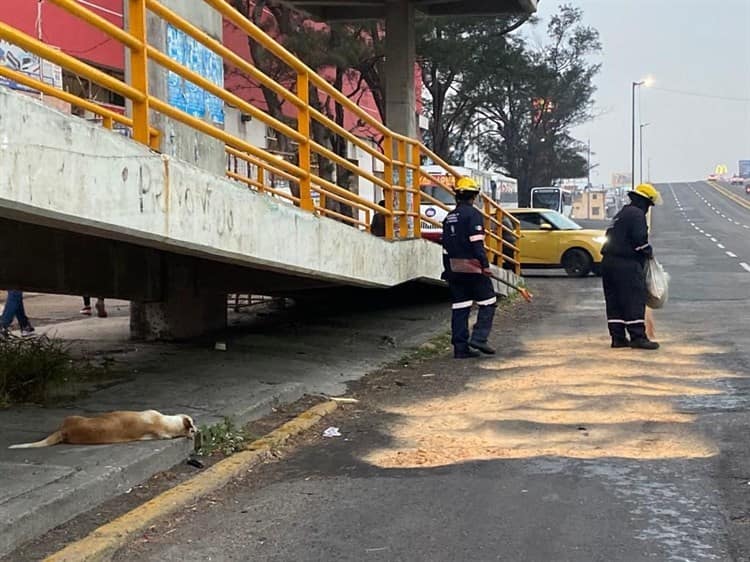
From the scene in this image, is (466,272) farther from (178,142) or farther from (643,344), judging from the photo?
(178,142)

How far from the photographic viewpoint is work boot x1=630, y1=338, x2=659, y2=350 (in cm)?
1019

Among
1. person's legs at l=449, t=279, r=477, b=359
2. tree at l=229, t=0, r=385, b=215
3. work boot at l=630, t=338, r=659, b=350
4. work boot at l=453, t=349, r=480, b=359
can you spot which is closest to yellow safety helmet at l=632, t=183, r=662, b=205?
work boot at l=630, t=338, r=659, b=350

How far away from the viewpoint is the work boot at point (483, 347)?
1016 centimetres

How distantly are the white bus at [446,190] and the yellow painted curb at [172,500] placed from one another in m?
5.76

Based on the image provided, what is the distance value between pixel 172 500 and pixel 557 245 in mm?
18331

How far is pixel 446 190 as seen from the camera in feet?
44.4

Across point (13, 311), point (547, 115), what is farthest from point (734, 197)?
point (13, 311)

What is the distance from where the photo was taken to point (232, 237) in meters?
6.99

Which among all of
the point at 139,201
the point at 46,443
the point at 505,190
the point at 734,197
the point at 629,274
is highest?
the point at 734,197

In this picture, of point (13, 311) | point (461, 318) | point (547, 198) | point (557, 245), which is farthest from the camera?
point (547, 198)

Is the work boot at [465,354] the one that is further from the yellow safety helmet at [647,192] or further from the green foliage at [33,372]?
the green foliage at [33,372]

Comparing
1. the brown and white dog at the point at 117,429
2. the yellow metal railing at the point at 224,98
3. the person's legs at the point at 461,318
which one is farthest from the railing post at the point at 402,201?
the brown and white dog at the point at 117,429

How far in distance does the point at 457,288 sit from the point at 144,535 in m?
6.00

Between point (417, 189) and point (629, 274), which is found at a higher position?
point (417, 189)
